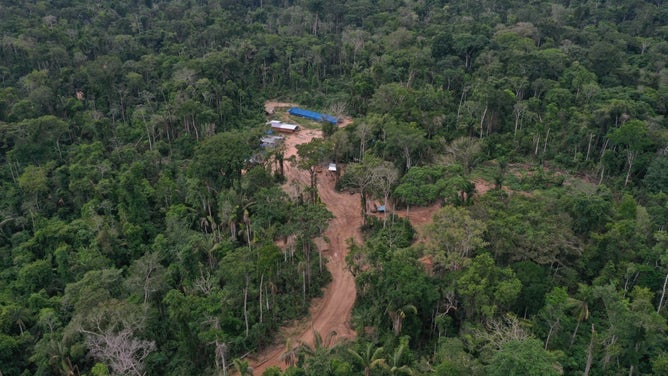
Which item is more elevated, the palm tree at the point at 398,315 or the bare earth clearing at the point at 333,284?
the palm tree at the point at 398,315

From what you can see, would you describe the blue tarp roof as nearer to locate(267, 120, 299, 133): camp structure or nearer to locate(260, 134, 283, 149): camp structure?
locate(267, 120, 299, 133): camp structure

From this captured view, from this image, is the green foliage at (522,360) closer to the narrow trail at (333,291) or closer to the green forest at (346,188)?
the green forest at (346,188)

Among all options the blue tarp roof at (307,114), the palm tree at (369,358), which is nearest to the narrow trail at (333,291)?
the palm tree at (369,358)

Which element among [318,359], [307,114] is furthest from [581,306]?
[307,114]

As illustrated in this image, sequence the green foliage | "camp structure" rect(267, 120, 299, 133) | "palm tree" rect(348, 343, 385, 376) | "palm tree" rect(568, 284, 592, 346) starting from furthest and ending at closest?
"camp structure" rect(267, 120, 299, 133) < "palm tree" rect(568, 284, 592, 346) < "palm tree" rect(348, 343, 385, 376) < the green foliage

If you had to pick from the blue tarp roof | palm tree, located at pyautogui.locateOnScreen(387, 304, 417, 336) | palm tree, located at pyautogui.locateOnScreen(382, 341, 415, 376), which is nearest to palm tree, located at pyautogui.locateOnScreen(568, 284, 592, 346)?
palm tree, located at pyautogui.locateOnScreen(387, 304, 417, 336)

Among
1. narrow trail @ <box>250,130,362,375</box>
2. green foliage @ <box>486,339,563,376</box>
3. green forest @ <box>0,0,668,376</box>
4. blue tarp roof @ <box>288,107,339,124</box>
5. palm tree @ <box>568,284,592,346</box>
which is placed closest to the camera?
green foliage @ <box>486,339,563,376</box>
